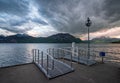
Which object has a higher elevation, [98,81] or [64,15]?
[64,15]

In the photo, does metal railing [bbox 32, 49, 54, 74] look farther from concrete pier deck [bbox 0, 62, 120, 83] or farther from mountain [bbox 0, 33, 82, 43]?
mountain [bbox 0, 33, 82, 43]

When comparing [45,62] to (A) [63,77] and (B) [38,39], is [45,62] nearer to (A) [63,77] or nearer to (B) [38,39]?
(A) [63,77]

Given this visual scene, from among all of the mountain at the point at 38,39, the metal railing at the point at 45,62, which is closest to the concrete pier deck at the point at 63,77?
the metal railing at the point at 45,62

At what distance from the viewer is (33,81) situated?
10.0 feet

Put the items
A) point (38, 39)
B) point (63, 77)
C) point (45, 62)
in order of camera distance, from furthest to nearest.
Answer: point (38, 39) → point (45, 62) → point (63, 77)

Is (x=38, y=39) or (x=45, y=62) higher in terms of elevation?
(x=38, y=39)

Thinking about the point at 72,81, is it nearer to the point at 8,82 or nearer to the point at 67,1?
the point at 8,82

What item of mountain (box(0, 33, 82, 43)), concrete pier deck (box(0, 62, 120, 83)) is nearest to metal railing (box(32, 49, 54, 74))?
concrete pier deck (box(0, 62, 120, 83))

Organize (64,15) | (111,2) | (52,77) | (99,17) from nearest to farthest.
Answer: (52,77), (111,2), (99,17), (64,15)

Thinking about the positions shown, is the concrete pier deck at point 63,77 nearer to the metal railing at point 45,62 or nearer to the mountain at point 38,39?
the metal railing at point 45,62

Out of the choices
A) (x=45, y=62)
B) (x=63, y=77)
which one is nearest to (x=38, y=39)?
(x=45, y=62)

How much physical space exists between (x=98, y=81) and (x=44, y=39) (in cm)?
17714

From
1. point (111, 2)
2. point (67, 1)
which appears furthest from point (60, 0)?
point (111, 2)

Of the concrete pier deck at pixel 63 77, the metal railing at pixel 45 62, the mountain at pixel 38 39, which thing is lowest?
the concrete pier deck at pixel 63 77
